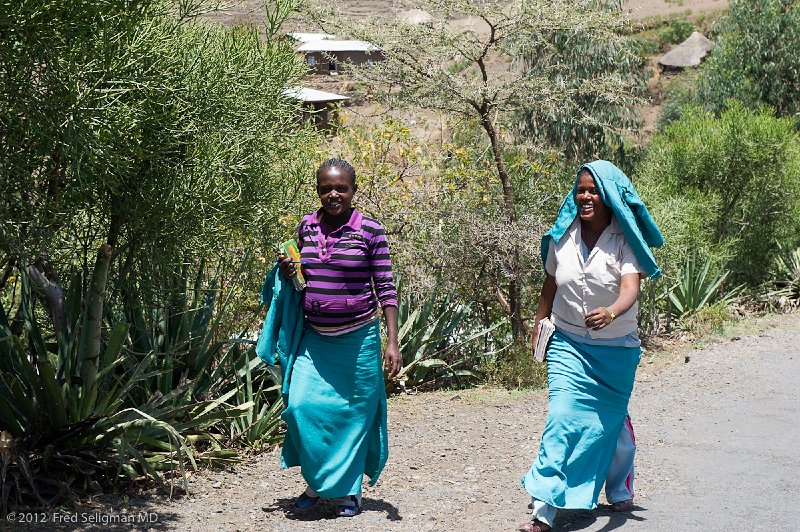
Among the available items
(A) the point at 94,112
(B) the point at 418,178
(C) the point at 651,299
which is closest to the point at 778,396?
(C) the point at 651,299

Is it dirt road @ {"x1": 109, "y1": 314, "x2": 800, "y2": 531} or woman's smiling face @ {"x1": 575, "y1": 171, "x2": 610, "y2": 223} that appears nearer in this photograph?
woman's smiling face @ {"x1": 575, "y1": 171, "x2": 610, "y2": 223}

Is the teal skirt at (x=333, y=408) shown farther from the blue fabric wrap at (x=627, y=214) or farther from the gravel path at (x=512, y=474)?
the blue fabric wrap at (x=627, y=214)

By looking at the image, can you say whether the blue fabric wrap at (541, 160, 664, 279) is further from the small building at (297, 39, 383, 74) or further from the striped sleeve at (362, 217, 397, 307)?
the small building at (297, 39, 383, 74)

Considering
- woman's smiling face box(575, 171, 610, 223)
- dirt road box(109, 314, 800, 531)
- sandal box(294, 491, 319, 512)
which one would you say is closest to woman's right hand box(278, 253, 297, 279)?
sandal box(294, 491, 319, 512)

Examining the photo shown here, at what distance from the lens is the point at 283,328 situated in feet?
17.7

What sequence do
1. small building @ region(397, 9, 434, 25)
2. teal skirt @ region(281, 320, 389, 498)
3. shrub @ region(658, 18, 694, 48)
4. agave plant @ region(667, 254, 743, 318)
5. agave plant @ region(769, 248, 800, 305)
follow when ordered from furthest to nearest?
shrub @ region(658, 18, 694, 48), agave plant @ region(769, 248, 800, 305), agave plant @ region(667, 254, 743, 318), small building @ region(397, 9, 434, 25), teal skirt @ region(281, 320, 389, 498)

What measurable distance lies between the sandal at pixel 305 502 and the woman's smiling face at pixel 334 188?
1518 millimetres

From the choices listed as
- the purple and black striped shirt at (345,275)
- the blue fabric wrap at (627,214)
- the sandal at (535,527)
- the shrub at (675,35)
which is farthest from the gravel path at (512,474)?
the shrub at (675,35)

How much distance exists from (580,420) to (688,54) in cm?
5154

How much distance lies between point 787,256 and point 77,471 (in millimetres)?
12249

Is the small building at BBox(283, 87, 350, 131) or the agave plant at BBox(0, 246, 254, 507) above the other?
the small building at BBox(283, 87, 350, 131)

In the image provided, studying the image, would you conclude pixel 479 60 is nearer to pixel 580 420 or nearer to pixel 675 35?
pixel 580 420

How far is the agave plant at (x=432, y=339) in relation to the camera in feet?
29.9

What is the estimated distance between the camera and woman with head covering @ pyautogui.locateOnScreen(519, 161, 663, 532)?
5035 millimetres
